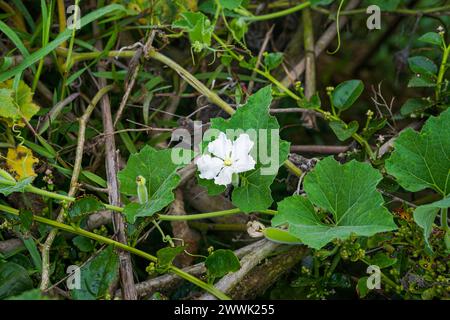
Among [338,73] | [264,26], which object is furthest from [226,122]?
[338,73]

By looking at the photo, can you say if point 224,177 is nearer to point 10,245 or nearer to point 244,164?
point 244,164

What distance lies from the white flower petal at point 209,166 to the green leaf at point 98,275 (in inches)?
9.7

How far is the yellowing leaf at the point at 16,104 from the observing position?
4.50 feet

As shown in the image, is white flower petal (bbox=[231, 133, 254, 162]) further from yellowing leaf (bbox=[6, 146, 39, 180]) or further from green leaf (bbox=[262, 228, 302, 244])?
yellowing leaf (bbox=[6, 146, 39, 180])

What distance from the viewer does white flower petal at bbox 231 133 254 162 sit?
1153 mm

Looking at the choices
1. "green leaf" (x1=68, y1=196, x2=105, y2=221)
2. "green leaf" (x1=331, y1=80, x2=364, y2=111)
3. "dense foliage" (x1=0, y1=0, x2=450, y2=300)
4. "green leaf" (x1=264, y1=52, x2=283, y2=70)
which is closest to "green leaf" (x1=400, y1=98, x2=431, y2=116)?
"dense foliage" (x1=0, y1=0, x2=450, y2=300)

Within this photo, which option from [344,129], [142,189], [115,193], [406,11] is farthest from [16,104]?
[406,11]

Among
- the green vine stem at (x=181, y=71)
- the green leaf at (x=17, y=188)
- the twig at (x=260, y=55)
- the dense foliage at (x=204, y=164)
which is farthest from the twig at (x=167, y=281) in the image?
the twig at (x=260, y=55)

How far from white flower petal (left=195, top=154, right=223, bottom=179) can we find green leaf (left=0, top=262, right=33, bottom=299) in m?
0.40

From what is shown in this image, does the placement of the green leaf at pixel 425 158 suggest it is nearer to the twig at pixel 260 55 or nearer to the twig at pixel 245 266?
the twig at pixel 245 266

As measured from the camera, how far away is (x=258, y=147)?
1.20 metres

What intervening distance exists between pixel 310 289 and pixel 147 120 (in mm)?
569
